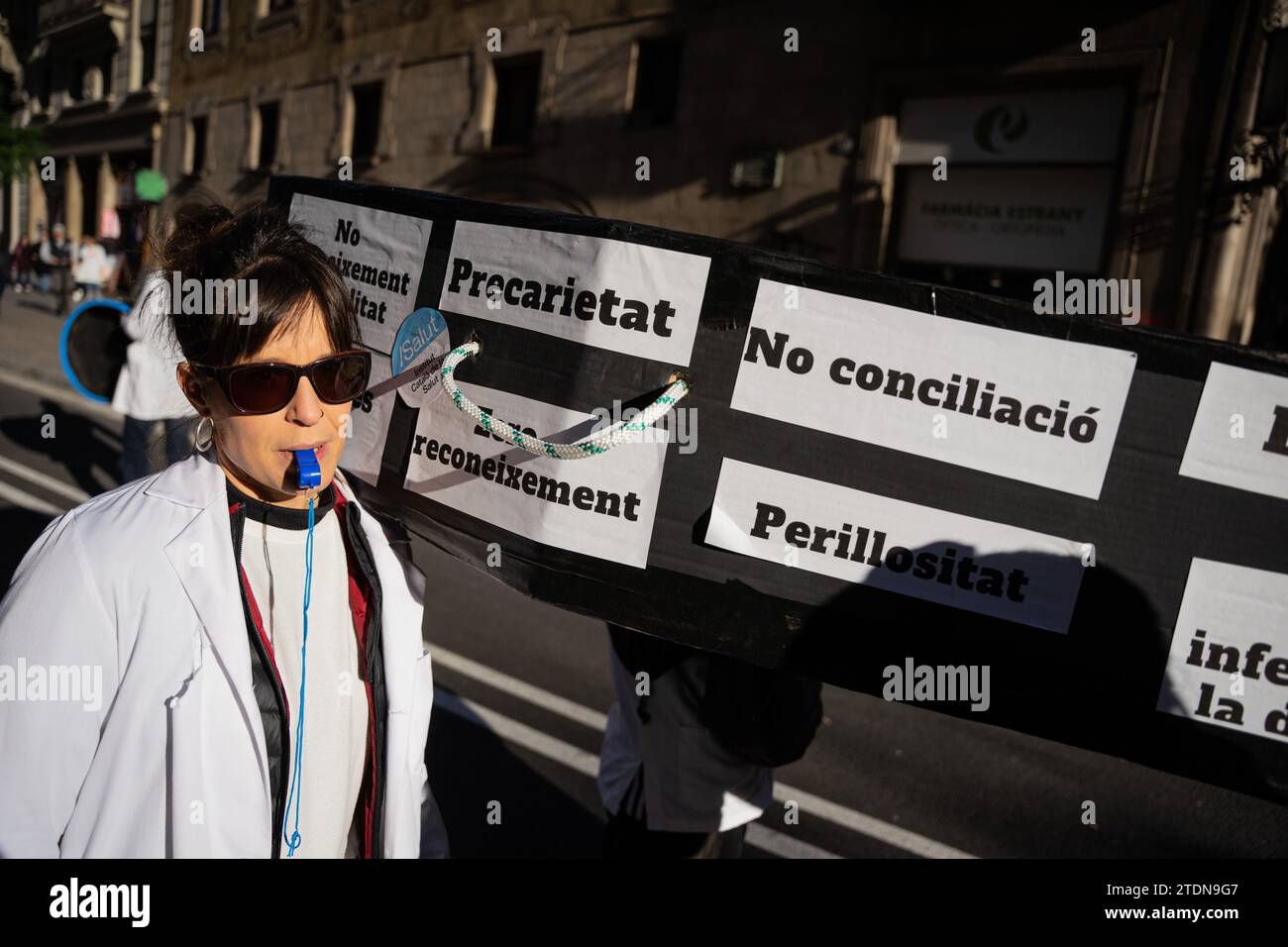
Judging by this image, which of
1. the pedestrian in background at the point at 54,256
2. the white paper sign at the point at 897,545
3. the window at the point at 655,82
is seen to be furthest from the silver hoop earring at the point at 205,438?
the pedestrian in background at the point at 54,256

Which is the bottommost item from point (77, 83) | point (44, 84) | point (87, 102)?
point (87, 102)

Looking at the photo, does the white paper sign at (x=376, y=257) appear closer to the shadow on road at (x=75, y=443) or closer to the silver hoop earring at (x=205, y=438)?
the silver hoop earring at (x=205, y=438)

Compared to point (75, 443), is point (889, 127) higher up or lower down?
higher up

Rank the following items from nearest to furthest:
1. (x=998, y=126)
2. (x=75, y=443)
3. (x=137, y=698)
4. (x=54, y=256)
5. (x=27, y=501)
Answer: (x=137, y=698) < (x=27, y=501) < (x=75, y=443) < (x=998, y=126) < (x=54, y=256)

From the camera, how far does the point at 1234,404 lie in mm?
1394

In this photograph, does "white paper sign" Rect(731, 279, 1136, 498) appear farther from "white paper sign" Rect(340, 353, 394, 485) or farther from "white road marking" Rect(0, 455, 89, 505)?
"white road marking" Rect(0, 455, 89, 505)

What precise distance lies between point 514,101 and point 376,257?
14916 mm

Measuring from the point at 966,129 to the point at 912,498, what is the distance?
10545 millimetres

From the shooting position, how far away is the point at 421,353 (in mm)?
1781

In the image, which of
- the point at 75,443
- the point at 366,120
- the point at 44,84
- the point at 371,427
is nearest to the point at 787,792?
the point at 371,427

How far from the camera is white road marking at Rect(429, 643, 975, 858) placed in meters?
3.55

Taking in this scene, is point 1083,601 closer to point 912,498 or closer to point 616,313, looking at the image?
point 912,498

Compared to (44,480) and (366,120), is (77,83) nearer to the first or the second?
(366,120)
